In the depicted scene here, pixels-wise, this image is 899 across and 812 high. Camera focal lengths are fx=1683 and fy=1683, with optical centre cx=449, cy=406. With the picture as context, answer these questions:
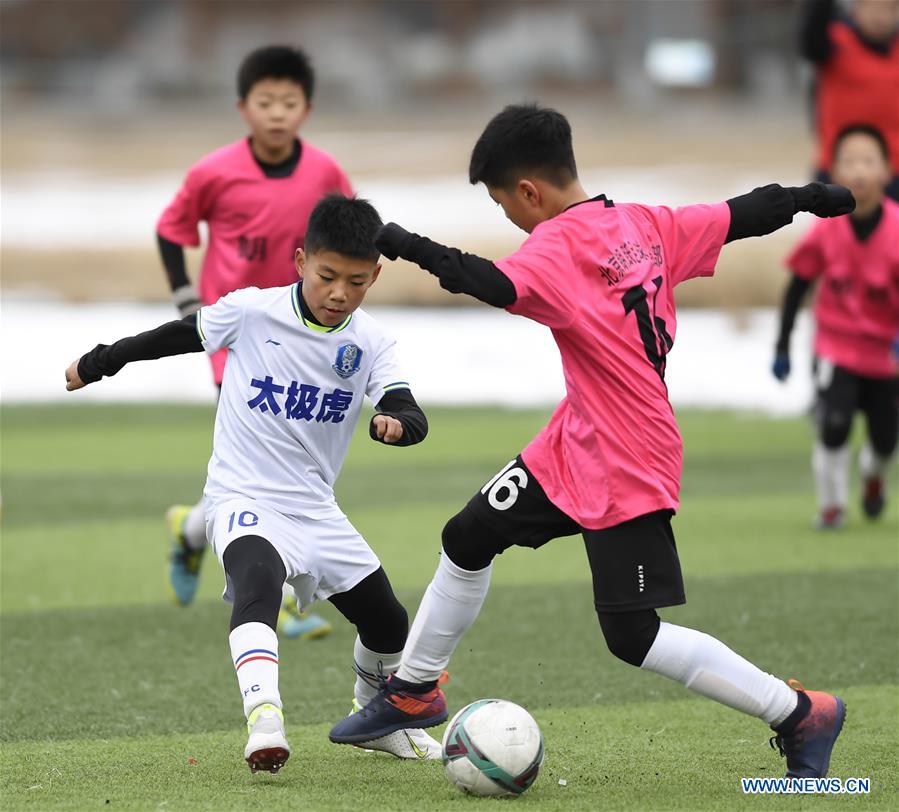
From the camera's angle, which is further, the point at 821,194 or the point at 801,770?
the point at 821,194

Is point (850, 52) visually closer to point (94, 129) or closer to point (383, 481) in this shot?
point (383, 481)

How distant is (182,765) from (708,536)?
5.53m

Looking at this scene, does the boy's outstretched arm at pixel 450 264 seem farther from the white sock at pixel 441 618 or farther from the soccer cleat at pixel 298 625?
the soccer cleat at pixel 298 625

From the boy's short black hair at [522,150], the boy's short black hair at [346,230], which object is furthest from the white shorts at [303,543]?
the boy's short black hair at [522,150]

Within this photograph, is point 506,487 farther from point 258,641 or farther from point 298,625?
point 298,625

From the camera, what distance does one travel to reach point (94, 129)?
1624 inches

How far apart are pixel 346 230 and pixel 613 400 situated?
0.89 metres

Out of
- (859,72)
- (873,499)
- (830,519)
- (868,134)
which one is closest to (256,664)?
(868,134)

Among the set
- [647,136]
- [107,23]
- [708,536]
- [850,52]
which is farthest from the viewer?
[107,23]

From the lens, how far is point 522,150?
14.9 ft

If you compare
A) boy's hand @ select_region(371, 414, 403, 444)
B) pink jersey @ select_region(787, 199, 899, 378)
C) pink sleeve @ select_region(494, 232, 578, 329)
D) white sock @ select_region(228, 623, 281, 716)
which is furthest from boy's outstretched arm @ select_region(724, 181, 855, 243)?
pink jersey @ select_region(787, 199, 899, 378)

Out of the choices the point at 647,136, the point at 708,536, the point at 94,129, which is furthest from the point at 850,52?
the point at 94,129

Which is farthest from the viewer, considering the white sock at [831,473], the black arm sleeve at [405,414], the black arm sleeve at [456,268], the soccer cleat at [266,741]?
the white sock at [831,473]

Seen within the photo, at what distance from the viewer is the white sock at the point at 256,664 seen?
441cm
